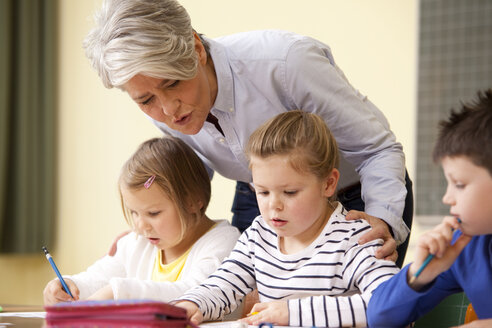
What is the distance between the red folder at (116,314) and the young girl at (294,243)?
29 cm

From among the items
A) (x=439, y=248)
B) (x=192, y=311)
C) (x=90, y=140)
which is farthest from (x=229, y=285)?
(x=90, y=140)

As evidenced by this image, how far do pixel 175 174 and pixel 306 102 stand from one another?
422 mm

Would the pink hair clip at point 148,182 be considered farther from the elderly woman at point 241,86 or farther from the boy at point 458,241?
the boy at point 458,241

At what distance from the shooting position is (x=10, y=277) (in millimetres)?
3902

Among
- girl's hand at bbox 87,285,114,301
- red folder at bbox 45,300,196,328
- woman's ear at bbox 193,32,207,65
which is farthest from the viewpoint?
woman's ear at bbox 193,32,207,65

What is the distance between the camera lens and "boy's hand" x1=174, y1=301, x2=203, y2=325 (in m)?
1.14

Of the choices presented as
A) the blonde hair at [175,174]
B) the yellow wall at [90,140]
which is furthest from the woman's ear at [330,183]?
the yellow wall at [90,140]

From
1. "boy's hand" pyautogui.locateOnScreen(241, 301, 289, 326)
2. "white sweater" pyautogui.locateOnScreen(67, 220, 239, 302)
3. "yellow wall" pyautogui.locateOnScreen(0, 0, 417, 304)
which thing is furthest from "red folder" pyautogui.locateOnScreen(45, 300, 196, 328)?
"yellow wall" pyautogui.locateOnScreen(0, 0, 417, 304)

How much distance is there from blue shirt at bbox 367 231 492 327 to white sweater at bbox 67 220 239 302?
524mm

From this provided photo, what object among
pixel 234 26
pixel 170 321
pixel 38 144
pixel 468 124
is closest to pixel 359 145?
pixel 468 124

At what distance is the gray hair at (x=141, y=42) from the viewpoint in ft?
4.26

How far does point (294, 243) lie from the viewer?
4.12 ft

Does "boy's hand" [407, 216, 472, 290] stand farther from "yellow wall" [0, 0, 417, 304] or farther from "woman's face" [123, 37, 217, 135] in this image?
"yellow wall" [0, 0, 417, 304]

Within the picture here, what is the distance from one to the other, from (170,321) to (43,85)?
335 centimetres
